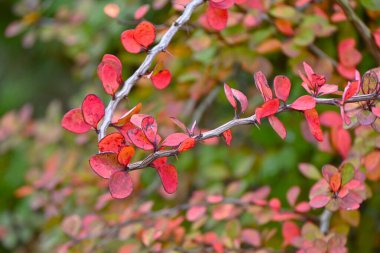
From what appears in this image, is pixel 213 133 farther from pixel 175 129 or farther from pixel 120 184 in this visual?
pixel 175 129

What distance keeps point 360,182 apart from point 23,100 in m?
2.01

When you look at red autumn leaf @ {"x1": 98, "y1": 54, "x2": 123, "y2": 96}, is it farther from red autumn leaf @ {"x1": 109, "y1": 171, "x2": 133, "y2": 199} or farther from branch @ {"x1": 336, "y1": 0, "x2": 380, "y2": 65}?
branch @ {"x1": 336, "y1": 0, "x2": 380, "y2": 65}

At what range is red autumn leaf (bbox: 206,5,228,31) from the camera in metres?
1.02

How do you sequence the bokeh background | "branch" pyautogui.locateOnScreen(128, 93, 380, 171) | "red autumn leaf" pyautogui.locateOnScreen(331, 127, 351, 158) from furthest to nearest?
the bokeh background → "red autumn leaf" pyautogui.locateOnScreen(331, 127, 351, 158) → "branch" pyautogui.locateOnScreen(128, 93, 380, 171)

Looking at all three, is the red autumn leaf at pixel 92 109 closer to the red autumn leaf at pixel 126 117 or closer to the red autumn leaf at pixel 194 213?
the red autumn leaf at pixel 126 117

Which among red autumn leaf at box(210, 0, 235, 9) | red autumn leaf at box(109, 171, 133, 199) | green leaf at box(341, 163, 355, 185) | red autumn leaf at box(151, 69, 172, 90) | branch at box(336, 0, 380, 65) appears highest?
red autumn leaf at box(210, 0, 235, 9)

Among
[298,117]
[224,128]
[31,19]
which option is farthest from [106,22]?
[224,128]

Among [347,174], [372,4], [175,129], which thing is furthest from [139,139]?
[175,129]

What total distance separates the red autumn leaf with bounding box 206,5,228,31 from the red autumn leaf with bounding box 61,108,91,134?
307mm

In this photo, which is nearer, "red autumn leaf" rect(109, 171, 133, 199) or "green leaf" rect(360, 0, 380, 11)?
"red autumn leaf" rect(109, 171, 133, 199)

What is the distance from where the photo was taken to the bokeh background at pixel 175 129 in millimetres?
1375

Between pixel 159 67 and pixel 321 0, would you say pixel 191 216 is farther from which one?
pixel 321 0

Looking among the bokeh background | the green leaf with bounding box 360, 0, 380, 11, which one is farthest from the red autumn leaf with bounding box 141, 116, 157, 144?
the green leaf with bounding box 360, 0, 380, 11

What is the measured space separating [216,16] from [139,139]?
33 cm
